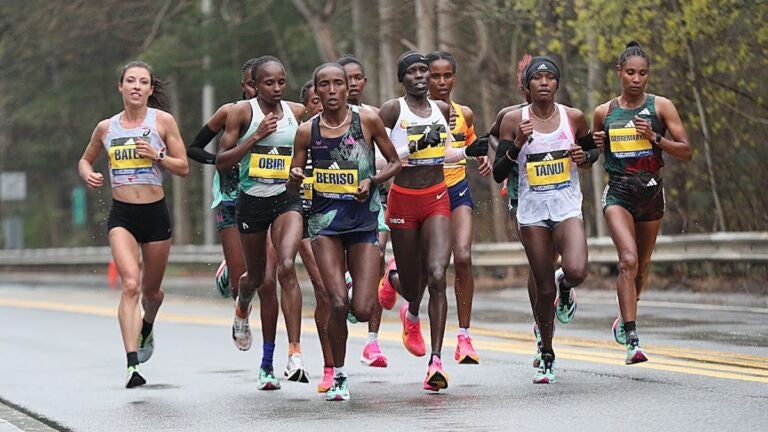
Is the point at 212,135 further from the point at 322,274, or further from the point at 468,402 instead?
the point at 468,402

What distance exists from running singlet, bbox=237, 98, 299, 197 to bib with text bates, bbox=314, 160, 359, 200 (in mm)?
869

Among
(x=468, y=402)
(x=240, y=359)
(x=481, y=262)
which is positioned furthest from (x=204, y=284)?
(x=468, y=402)

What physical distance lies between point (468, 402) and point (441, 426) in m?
1.13

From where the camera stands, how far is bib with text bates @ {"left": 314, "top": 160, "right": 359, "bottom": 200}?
10688mm

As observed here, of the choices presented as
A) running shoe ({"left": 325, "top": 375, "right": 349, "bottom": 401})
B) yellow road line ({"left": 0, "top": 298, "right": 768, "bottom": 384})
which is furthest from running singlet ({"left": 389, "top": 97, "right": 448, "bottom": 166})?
yellow road line ({"left": 0, "top": 298, "right": 768, "bottom": 384})

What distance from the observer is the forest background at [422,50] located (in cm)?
2147

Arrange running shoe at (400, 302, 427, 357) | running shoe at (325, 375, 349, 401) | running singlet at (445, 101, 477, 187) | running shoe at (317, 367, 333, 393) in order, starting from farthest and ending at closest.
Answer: running singlet at (445, 101, 477, 187)
running shoe at (400, 302, 427, 357)
running shoe at (317, 367, 333, 393)
running shoe at (325, 375, 349, 401)

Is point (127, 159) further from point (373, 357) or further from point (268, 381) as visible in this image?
point (373, 357)

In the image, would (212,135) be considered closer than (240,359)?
Yes

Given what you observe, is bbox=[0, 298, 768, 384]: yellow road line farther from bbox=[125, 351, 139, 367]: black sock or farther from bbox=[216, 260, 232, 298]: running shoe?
bbox=[125, 351, 139, 367]: black sock

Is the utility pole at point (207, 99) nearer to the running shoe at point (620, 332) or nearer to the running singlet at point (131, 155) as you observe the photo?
the running singlet at point (131, 155)

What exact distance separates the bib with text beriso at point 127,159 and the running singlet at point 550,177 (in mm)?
2751

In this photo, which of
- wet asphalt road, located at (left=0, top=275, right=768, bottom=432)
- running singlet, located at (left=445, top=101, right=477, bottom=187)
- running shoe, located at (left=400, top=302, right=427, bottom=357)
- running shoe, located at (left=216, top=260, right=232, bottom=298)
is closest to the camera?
wet asphalt road, located at (left=0, top=275, right=768, bottom=432)

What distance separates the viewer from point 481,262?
2495cm
